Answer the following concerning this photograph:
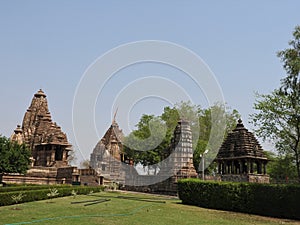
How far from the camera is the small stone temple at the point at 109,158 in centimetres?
4653

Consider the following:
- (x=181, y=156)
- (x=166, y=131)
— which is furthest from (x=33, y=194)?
(x=166, y=131)

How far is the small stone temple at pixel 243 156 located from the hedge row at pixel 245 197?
38.9ft

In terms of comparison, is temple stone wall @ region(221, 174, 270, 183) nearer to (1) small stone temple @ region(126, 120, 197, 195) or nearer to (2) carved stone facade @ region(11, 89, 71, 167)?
(1) small stone temple @ region(126, 120, 197, 195)

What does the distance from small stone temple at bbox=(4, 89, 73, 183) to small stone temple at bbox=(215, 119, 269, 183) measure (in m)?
18.5

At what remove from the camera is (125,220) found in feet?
40.4

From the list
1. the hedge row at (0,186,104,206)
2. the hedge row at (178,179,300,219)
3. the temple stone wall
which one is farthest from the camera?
the temple stone wall

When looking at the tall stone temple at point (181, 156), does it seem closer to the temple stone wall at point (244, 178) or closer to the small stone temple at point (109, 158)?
the temple stone wall at point (244, 178)

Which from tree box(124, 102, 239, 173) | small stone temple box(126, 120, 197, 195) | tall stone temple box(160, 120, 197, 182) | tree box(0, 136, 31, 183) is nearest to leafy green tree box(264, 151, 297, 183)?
tree box(124, 102, 239, 173)

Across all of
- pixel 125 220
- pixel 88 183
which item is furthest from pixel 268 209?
pixel 88 183

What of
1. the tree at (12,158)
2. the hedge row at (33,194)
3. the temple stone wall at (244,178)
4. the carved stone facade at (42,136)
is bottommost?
the hedge row at (33,194)

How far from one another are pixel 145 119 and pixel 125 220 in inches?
1798

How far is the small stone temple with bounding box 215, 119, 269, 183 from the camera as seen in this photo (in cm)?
3384

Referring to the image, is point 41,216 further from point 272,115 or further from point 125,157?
point 125,157

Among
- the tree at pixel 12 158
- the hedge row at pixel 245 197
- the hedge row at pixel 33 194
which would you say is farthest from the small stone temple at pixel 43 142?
the hedge row at pixel 245 197
